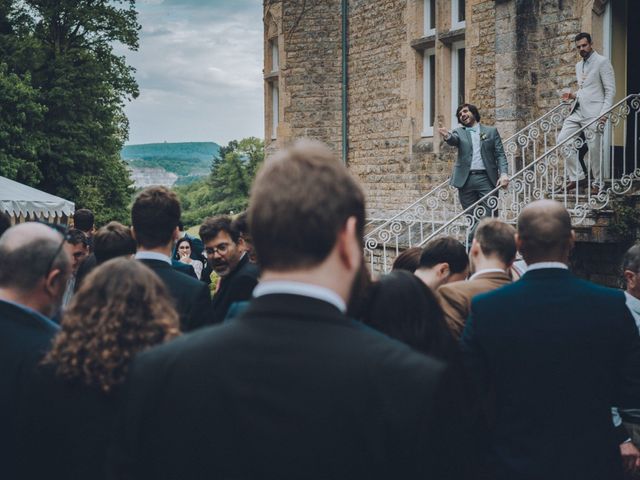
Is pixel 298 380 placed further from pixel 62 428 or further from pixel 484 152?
pixel 484 152

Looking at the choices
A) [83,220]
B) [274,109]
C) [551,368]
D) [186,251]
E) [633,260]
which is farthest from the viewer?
[274,109]

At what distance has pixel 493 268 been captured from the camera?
12.8ft

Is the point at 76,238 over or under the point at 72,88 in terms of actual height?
under

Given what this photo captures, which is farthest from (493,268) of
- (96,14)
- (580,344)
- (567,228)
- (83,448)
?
(96,14)

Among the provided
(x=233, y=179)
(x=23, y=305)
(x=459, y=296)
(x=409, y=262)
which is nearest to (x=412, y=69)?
(x=409, y=262)

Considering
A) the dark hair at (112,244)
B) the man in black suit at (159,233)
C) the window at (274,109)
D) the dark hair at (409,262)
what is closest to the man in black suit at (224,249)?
the dark hair at (112,244)

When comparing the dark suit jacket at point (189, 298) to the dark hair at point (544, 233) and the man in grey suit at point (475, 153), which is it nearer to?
A: the dark hair at point (544, 233)

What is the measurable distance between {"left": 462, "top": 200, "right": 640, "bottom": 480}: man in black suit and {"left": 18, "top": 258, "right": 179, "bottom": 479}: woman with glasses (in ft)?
4.46

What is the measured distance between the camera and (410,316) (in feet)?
9.07

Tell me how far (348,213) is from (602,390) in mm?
1826

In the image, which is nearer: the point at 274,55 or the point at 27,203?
the point at 27,203

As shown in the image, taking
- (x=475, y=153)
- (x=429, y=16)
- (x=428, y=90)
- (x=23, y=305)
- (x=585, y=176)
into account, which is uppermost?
(x=429, y=16)

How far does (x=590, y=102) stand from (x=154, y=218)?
280 inches

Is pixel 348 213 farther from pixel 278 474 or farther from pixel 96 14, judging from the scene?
pixel 96 14
